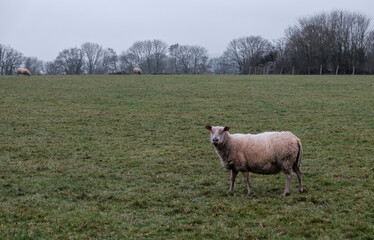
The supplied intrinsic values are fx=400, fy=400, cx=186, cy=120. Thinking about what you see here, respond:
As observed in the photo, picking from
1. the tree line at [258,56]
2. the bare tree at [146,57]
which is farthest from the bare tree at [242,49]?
the bare tree at [146,57]

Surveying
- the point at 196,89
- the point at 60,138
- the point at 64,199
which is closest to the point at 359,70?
the point at 196,89

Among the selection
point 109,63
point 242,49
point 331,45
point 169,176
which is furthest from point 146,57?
point 169,176

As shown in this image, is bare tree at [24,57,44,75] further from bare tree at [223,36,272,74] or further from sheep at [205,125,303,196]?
sheep at [205,125,303,196]

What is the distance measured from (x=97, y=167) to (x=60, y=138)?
15.8 feet

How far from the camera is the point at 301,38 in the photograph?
77062 millimetres

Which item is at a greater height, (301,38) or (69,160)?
(301,38)

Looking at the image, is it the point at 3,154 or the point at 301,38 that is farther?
the point at 301,38

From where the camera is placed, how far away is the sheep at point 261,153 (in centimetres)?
862

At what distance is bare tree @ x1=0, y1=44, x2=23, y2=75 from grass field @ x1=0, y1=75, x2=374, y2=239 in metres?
85.7

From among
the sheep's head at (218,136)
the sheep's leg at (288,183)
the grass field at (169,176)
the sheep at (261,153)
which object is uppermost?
the sheep's head at (218,136)

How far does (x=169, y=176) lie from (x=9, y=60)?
104919 mm

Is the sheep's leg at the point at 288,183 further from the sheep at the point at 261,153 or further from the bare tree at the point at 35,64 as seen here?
the bare tree at the point at 35,64

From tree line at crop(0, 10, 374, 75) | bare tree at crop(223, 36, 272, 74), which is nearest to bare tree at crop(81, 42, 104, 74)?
tree line at crop(0, 10, 374, 75)

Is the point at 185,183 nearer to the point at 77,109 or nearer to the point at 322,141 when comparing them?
the point at 322,141
